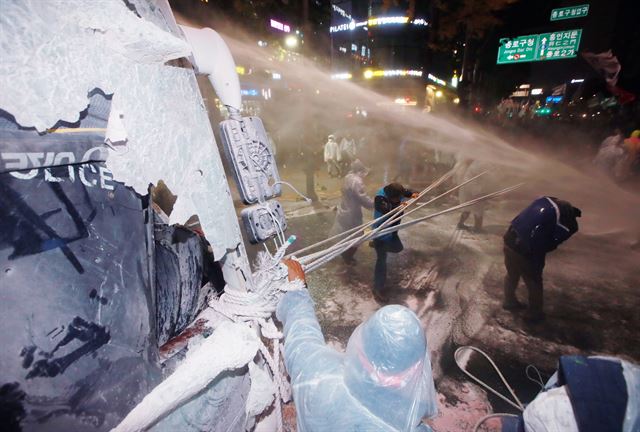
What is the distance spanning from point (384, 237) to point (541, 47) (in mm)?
36010

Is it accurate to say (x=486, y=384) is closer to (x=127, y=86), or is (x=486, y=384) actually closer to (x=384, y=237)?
(x=384, y=237)

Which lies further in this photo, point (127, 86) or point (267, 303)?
point (267, 303)

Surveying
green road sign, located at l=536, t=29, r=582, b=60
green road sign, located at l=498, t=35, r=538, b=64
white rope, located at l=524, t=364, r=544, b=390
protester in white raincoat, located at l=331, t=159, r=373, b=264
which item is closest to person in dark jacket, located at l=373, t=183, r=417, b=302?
protester in white raincoat, located at l=331, t=159, r=373, b=264

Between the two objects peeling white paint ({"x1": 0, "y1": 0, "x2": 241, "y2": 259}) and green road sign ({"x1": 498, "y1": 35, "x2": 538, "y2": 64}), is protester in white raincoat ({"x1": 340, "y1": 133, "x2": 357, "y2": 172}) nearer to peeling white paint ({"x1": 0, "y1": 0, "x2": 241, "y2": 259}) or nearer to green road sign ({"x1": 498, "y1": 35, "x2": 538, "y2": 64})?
peeling white paint ({"x1": 0, "y1": 0, "x2": 241, "y2": 259})

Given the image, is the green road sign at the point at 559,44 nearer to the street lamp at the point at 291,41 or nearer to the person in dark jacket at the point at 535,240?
the street lamp at the point at 291,41

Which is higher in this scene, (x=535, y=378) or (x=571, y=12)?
(x=571, y=12)

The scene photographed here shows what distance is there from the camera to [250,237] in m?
2.20

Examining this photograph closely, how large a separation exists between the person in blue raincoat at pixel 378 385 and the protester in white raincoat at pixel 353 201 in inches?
164

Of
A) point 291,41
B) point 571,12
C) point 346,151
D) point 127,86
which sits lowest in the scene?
point 346,151

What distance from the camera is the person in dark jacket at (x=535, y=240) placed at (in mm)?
4105

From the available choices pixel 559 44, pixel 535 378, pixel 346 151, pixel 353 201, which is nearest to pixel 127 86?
pixel 353 201

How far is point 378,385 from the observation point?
1.49m

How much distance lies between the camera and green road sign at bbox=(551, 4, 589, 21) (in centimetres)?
2600

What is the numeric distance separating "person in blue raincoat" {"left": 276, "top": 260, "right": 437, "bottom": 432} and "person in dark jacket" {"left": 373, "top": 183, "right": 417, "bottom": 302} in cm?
307
